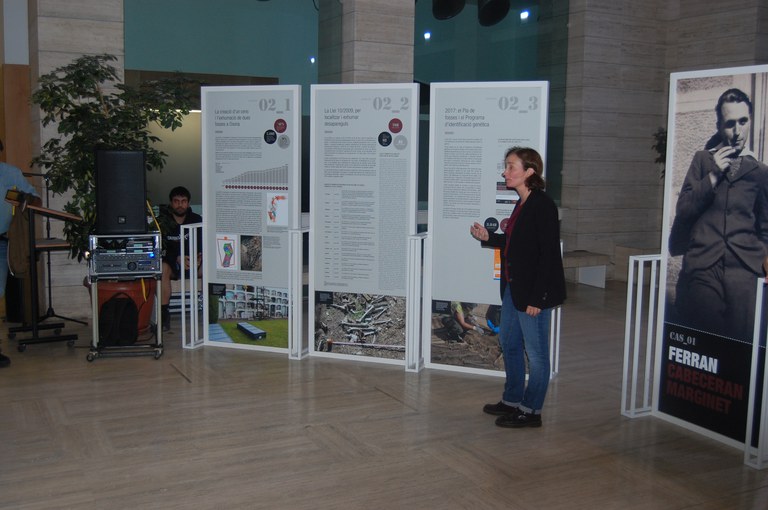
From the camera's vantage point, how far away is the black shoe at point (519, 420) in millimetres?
4621

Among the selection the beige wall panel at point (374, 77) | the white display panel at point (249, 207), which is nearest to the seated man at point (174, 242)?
the white display panel at point (249, 207)

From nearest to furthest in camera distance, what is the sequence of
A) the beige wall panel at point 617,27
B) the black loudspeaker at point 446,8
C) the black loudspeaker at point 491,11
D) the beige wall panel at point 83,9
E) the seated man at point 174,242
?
1. the seated man at point 174,242
2. the beige wall panel at point 83,9
3. the black loudspeaker at point 446,8
4. the black loudspeaker at point 491,11
5. the beige wall panel at point 617,27

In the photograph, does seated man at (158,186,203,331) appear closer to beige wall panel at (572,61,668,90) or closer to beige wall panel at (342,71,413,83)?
beige wall panel at (342,71,413,83)

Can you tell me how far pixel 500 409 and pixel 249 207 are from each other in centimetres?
251

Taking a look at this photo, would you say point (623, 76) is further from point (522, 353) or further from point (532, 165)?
point (522, 353)

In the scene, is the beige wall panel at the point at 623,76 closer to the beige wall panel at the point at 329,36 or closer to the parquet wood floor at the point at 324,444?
the beige wall panel at the point at 329,36

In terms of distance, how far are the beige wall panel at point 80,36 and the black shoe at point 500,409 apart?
4.70 meters

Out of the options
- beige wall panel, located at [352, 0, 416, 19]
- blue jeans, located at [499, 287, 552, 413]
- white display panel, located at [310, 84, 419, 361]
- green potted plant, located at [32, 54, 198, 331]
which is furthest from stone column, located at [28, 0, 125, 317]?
blue jeans, located at [499, 287, 552, 413]

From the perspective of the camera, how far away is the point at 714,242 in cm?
434

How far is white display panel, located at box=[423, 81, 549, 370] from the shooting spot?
5.41 metres

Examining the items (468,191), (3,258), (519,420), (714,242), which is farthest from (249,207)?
(714,242)

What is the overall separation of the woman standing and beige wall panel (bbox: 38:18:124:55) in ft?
14.1

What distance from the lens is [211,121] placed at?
6207 mm

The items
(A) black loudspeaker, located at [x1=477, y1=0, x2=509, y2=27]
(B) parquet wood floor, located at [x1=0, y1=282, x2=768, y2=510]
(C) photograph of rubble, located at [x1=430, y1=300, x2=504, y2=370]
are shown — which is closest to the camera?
(B) parquet wood floor, located at [x1=0, y1=282, x2=768, y2=510]
